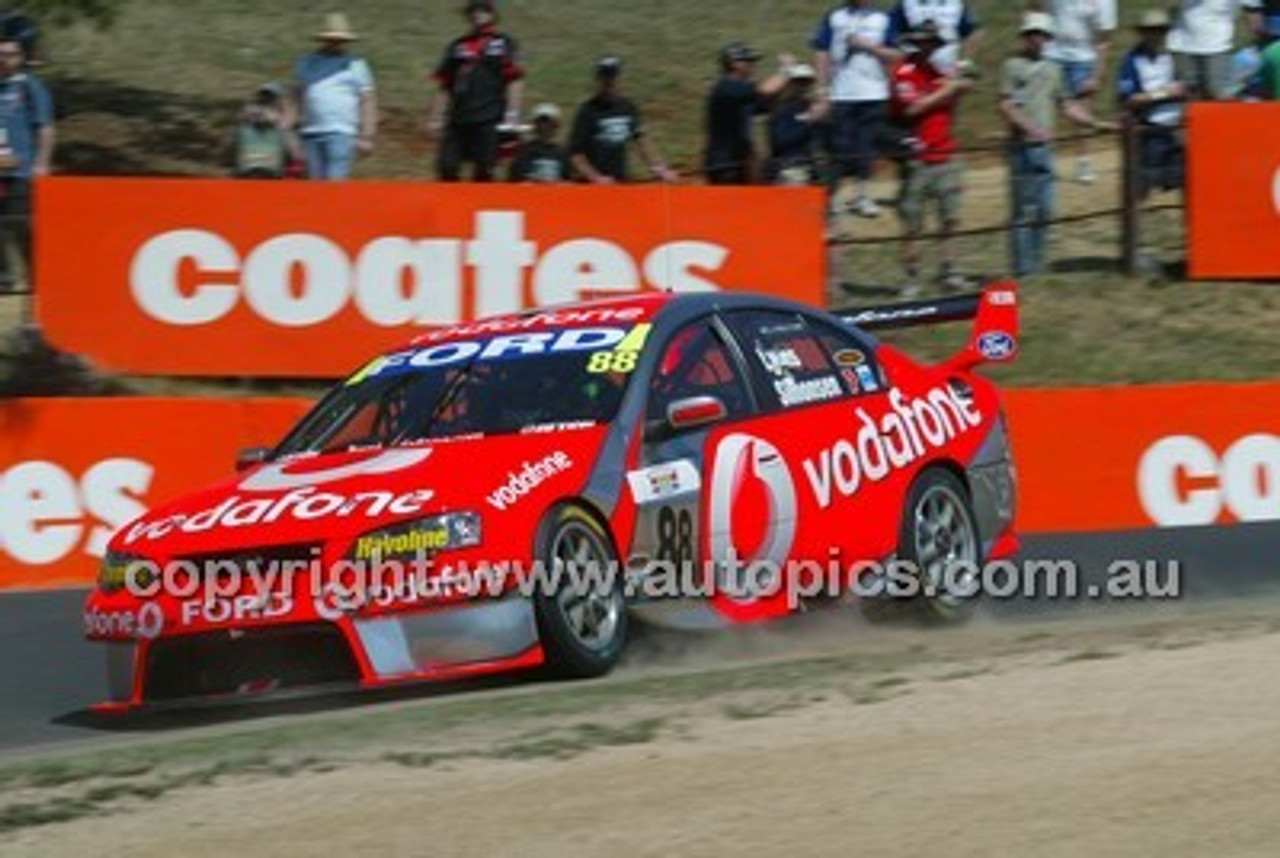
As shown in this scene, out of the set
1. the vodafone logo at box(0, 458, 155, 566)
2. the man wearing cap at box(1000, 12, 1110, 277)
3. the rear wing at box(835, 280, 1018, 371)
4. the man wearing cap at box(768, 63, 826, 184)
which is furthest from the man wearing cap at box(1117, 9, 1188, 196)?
the vodafone logo at box(0, 458, 155, 566)

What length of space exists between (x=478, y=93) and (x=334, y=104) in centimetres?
98

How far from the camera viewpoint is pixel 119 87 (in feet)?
89.1

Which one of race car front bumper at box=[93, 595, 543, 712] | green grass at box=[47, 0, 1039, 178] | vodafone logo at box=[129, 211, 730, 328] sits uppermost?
green grass at box=[47, 0, 1039, 178]

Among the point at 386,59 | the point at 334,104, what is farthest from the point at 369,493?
the point at 386,59

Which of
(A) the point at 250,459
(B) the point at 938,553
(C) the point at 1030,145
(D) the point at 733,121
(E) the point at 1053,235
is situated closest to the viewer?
(A) the point at 250,459

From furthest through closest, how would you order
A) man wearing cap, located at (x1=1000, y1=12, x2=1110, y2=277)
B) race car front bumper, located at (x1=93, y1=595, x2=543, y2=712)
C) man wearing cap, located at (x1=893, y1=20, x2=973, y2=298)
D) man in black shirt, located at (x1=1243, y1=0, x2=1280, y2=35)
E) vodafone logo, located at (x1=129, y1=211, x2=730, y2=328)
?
1. man in black shirt, located at (x1=1243, y1=0, x2=1280, y2=35)
2. man wearing cap, located at (x1=1000, y1=12, x2=1110, y2=277)
3. man wearing cap, located at (x1=893, y1=20, x2=973, y2=298)
4. vodafone logo, located at (x1=129, y1=211, x2=730, y2=328)
5. race car front bumper, located at (x1=93, y1=595, x2=543, y2=712)

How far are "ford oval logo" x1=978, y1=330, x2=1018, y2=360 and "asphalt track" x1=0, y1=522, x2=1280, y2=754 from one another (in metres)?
1.05

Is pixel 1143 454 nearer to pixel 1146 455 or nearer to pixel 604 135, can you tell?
pixel 1146 455

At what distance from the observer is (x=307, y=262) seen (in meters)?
15.9

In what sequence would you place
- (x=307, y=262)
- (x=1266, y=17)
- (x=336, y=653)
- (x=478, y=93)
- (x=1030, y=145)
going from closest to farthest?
(x=336, y=653) < (x=307, y=262) < (x=478, y=93) < (x=1030, y=145) < (x=1266, y=17)

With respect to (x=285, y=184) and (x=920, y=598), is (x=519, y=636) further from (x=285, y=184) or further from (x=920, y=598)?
(x=285, y=184)

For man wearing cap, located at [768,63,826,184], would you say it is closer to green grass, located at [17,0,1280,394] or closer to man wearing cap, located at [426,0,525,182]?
green grass, located at [17,0,1280,394]

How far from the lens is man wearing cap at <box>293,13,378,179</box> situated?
57.4 feet

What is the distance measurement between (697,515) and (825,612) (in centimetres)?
113
